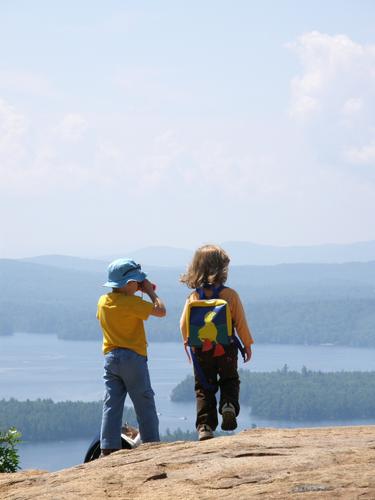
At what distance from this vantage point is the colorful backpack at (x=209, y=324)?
7.63 m

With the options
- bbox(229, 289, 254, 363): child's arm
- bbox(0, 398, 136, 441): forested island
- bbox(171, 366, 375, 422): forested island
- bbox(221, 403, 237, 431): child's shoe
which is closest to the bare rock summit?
bbox(221, 403, 237, 431): child's shoe

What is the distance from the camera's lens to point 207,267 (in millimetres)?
7727

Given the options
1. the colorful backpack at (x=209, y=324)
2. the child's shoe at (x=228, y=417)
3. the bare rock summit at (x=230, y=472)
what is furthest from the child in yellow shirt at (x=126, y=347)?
the child's shoe at (x=228, y=417)

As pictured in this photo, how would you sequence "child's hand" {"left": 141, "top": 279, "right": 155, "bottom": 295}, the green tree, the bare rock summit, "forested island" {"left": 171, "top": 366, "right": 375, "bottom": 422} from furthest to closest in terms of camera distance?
1. "forested island" {"left": 171, "top": 366, "right": 375, "bottom": 422}
2. the green tree
3. "child's hand" {"left": 141, "top": 279, "right": 155, "bottom": 295}
4. the bare rock summit

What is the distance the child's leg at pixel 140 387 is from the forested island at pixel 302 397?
17229cm

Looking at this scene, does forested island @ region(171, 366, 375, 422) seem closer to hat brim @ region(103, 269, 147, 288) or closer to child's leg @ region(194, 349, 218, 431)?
child's leg @ region(194, 349, 218, 431)

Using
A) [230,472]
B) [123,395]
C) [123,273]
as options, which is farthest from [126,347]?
[230,472]

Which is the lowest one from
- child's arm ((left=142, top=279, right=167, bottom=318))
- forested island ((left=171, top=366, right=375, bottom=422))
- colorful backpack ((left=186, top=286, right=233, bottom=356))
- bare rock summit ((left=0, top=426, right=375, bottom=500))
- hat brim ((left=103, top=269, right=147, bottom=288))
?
forested island ((left=171, top=366, right=375, bottom=422))

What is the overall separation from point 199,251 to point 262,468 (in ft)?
7.19

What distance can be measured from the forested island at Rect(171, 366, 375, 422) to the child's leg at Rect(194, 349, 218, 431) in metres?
172

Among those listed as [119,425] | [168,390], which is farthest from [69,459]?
[119,425]

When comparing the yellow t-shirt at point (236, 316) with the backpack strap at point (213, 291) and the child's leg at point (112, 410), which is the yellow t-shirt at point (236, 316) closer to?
the backpack strap at point (213, 291)

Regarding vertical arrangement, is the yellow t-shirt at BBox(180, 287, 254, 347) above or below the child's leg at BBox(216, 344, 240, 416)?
above

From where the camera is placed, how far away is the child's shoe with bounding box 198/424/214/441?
24.4ft
